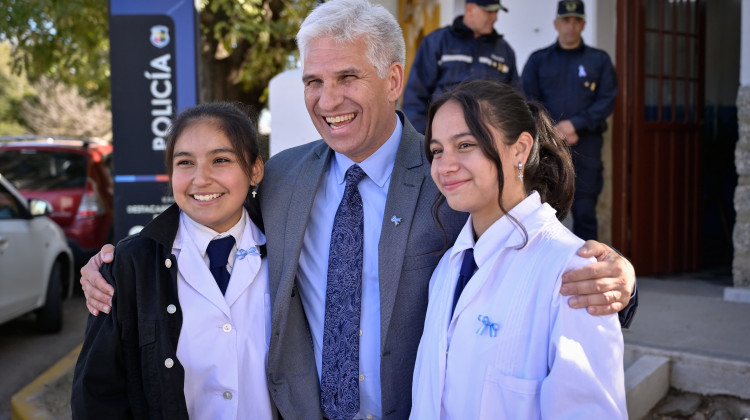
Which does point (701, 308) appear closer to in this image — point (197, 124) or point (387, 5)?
point (387, 5)

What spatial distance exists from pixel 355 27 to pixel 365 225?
2.10 ft

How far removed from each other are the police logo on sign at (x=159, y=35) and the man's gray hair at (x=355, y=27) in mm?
4190

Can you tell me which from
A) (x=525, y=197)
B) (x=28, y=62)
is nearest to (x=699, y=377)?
(x=525, y=197)

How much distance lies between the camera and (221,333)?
224 centimetres

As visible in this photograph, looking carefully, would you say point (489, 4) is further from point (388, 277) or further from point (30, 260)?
point (30, 260)

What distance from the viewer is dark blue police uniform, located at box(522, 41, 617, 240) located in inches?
215

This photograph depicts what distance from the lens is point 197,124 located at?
237 centimetres

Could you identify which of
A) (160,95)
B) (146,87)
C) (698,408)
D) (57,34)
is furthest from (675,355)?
(57,34)

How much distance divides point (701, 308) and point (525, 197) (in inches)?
137

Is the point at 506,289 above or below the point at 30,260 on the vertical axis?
above

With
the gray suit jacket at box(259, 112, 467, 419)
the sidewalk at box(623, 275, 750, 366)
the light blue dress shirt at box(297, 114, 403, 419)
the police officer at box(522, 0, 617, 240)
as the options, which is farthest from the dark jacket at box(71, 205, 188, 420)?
the police officer at box(522, 0, 617, 240)

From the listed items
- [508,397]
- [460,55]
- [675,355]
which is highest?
[460,55]

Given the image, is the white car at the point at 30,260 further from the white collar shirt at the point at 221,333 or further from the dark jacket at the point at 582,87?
the dark jacket at the point at 582,87

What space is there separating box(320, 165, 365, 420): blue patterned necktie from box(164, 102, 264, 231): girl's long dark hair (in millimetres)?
389
